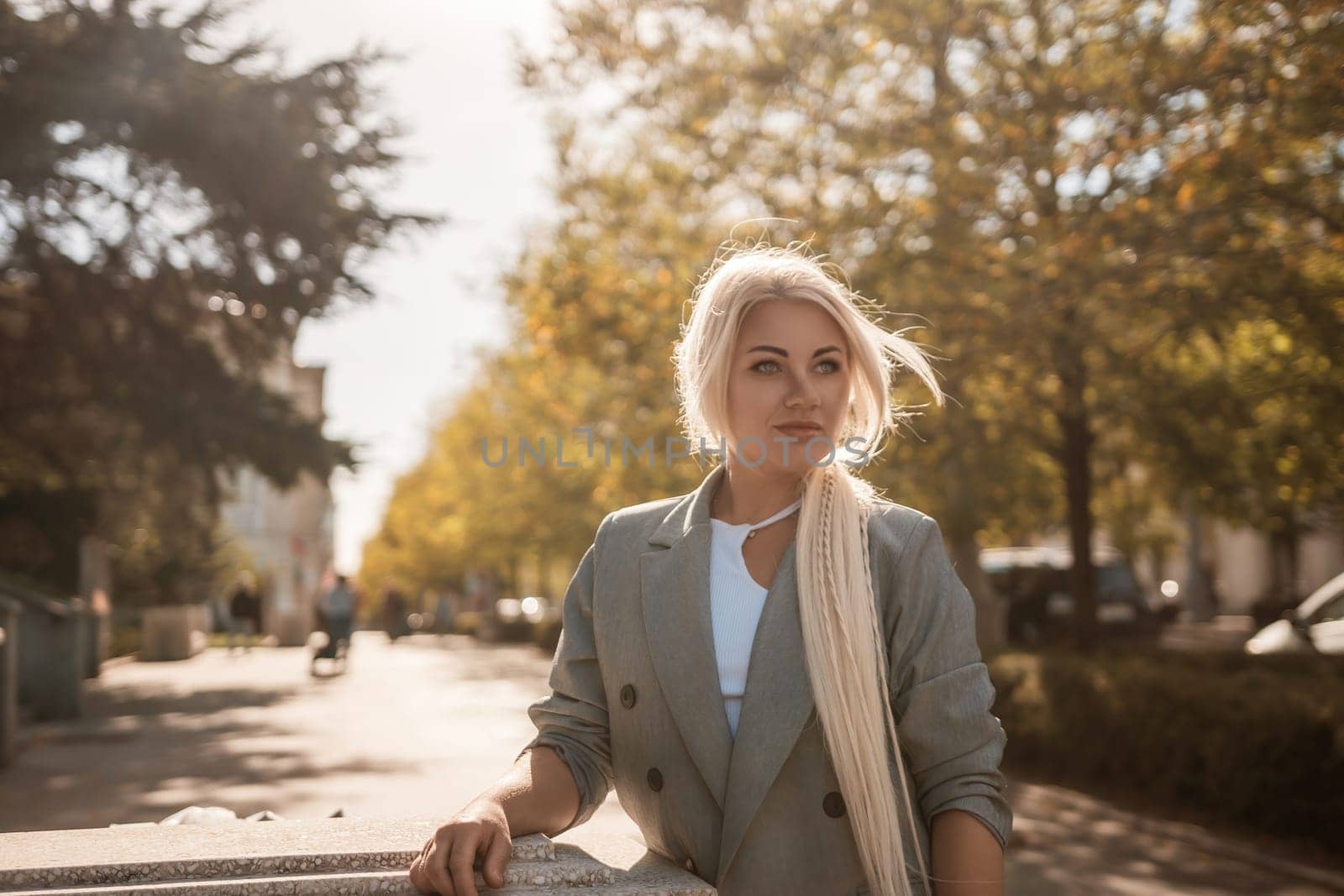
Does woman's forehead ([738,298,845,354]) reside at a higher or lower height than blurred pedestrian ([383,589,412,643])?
higher

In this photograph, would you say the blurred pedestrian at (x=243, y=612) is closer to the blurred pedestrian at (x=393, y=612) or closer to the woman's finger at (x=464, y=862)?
the blurred pedestrian at (x=393, y=612)

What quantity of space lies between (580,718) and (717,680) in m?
0.31

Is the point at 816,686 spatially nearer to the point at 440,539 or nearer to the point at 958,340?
the point at 958,340

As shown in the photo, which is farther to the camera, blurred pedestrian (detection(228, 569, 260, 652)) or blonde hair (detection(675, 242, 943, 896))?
blurred pedestrian (detection(228, 569, 260, 652))

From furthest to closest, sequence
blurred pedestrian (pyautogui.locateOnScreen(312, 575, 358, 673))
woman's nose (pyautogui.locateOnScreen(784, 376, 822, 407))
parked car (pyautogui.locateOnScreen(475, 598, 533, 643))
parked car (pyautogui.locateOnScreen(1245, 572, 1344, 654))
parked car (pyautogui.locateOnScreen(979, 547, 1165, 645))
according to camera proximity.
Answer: parked car (pyautogui.locateOnScreen(475, 598, 533, 643))
parked car (pyautogui.locateOnScreen(979, 547, 1165, 645))
blurred pedestrian (pyautogui.locateOnScreen(312, 575, 358, 673))
parked car (pyautogui.locateOnScreen(1245, 572, 1344, 654))
woman's nose (pyautogui.locateOnScreen(784, 376, 822, 407))

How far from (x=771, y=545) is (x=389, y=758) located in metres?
11.2

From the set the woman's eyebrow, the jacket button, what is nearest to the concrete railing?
the jacket button

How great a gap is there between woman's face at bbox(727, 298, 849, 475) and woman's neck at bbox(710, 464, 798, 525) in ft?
0.13

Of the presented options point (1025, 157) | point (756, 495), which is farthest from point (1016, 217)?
point (756, 495)

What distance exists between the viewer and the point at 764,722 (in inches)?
86.2

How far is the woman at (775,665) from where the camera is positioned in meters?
2.17

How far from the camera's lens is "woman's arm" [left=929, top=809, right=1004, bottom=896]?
2.18 m

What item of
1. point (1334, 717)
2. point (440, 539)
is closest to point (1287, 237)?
point (1334, 717)

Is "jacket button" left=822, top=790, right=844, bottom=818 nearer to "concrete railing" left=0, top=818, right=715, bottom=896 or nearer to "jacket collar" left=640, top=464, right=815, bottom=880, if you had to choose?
"jacket collar" left=640, top=464, right=815, bottom=880
